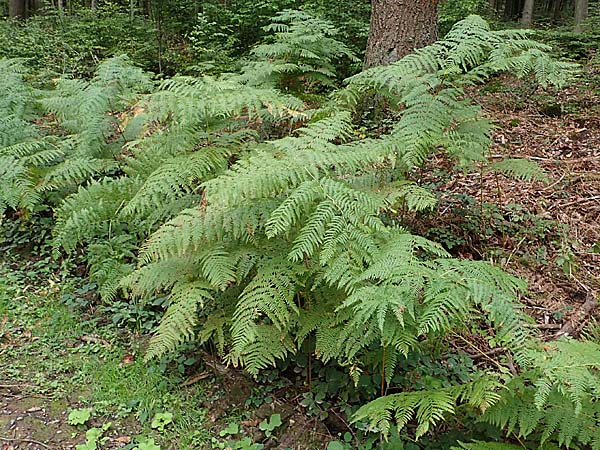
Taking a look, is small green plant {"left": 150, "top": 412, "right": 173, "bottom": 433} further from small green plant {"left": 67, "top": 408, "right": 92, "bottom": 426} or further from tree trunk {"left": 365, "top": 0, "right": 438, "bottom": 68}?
tree trunk {"left": 365, "top": 0, "right": 438, "bottom": 68}

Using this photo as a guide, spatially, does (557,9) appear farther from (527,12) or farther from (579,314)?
(579,314)

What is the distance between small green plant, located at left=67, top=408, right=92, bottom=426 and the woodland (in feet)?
0.07

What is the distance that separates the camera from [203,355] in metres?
3.41

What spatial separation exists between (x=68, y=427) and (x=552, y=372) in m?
2.48

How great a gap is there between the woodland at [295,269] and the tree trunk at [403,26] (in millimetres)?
601

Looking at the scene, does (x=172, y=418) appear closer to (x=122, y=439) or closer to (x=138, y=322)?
(x=122, y=439)

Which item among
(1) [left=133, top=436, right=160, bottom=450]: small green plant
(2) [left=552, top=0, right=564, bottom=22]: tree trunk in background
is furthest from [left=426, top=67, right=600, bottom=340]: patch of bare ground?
(2) [left=552, top=0, right=564, bottom=22]: tree trunk in background

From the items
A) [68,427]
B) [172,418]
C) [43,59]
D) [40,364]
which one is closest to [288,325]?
[172,418]

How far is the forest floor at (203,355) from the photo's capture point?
9.75 ft

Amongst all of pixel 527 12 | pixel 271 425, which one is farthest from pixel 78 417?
pixel 527 12

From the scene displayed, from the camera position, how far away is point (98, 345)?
3.57m

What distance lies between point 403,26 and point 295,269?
3.72 meters

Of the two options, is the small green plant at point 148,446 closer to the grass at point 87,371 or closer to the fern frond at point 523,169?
the grass at point 87,371

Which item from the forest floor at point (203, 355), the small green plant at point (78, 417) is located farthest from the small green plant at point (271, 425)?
the small green plant at point (78, 417)
